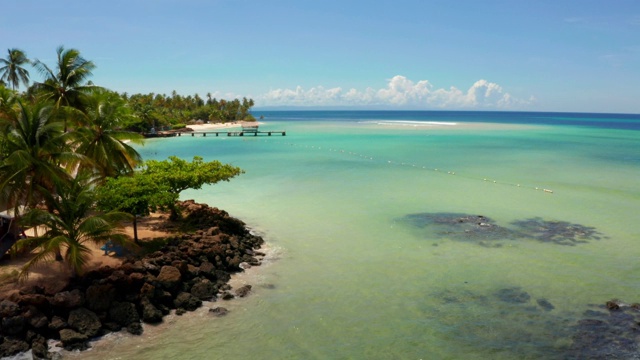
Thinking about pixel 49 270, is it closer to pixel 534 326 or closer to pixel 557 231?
pixel 534 326

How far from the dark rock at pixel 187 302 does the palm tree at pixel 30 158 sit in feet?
20.3

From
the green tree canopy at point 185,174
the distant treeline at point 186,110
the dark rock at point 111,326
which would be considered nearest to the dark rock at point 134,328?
the dark rock at point 111,326

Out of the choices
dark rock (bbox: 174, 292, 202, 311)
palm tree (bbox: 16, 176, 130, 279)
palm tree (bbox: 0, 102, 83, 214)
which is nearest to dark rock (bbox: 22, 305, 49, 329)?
palm tree (bbox: 16, 176, 130, 279)

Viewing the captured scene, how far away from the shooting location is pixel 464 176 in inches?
1757

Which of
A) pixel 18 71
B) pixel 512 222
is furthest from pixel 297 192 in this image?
pixel 18 71

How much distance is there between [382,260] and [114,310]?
11.3 metres

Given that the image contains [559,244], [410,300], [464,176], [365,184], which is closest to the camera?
[410,300]

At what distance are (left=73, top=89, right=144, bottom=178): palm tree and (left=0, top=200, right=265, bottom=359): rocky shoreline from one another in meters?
5.82

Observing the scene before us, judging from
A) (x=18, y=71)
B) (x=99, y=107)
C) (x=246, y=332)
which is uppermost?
(x=18, y=71)

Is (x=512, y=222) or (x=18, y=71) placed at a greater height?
(x=18, y=71)

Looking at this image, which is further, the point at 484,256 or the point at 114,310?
the point at 484,256

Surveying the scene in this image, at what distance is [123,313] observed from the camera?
47.6 ft

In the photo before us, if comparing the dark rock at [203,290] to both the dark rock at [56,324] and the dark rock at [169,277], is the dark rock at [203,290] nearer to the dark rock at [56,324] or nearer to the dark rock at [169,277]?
the dark rock at [169,277]

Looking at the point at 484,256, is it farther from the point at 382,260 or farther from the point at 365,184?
the point at 365,184
